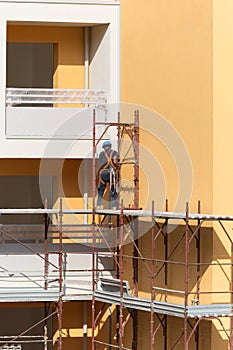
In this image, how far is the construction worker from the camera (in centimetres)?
1580

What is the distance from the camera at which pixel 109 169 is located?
15.8 metres

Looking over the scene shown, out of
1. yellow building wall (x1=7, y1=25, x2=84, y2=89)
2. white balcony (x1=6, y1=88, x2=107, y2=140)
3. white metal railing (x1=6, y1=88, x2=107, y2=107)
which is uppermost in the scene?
yellow building wall (x1=7, y1=25, x2=84, y2=89)

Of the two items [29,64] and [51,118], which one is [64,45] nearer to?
[51,118]

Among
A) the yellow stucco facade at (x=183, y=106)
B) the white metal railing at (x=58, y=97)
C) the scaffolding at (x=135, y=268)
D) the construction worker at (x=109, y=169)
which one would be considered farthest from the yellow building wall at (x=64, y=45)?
the construction worker at (x=109, y=169)

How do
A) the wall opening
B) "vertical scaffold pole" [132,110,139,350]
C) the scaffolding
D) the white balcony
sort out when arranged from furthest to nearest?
the wall opening, the white balcony, "vertical scaffold pole" [132,110,139,350], the scaffolding

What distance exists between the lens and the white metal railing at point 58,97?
650 inches

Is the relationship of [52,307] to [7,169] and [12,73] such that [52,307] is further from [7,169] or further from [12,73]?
[12,73]

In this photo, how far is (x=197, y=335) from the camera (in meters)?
14.2

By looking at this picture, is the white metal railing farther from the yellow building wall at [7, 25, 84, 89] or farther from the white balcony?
the yellow building wall at [7, 25, 84, 89]

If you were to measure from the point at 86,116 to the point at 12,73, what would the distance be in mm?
6662

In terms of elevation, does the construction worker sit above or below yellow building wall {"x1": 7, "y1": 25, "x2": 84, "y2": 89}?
below

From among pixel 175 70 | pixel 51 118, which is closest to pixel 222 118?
pixel 175 70

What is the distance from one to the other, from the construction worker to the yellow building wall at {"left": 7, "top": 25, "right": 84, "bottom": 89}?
201 cm

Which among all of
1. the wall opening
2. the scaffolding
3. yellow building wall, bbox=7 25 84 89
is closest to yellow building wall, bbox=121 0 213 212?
the scaffolding
